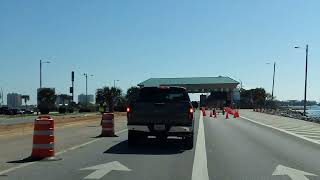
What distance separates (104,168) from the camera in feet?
47.1

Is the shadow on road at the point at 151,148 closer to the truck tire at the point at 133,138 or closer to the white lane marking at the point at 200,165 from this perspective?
the truck tire at the point at 133,138

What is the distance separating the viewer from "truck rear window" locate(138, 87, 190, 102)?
2238 centimetres

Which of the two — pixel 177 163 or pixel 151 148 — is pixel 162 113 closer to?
pixel 151 148

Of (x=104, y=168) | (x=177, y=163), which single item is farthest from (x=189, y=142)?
(x=104, y=168)

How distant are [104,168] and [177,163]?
230 cm

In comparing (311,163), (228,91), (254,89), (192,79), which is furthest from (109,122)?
(254,89)

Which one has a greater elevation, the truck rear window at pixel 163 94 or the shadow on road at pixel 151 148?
the truck rear window at pixel 163 94

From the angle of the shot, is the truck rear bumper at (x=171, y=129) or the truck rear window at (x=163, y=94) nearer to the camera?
the truck rear bumper at (x=171, y=129)

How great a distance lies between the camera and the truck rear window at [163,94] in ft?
73.4

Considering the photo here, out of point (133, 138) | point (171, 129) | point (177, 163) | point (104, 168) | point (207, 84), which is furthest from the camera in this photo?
point (207, 84)

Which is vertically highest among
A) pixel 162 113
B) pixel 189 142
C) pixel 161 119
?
pixel 162 113

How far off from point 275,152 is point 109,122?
968cm

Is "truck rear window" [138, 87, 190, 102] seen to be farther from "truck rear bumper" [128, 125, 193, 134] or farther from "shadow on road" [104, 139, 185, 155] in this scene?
"truck rear bumper" [128, 125, 193, 134]

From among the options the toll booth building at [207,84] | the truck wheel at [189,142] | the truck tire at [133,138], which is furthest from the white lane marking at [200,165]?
the toll booth building at [207,84]
